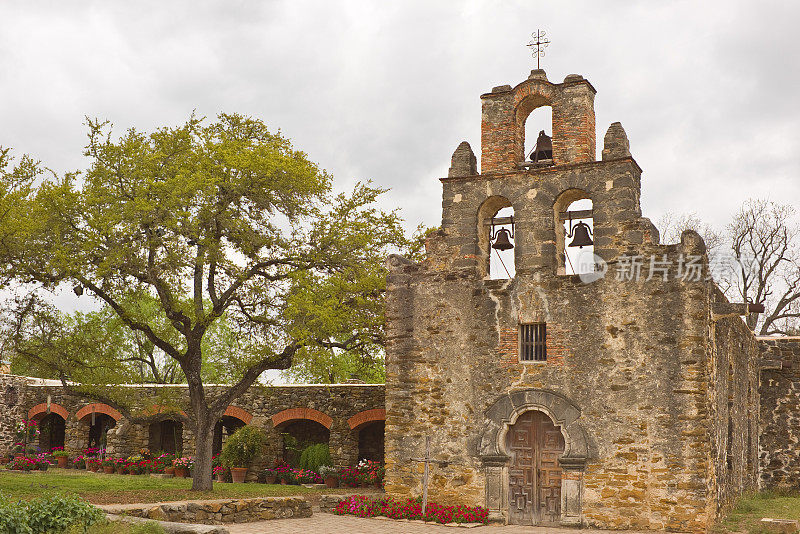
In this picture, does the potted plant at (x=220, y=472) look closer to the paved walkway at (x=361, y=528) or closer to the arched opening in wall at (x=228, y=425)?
the arched opening in wall at (x=228, y=425)

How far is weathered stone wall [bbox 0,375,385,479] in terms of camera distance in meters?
19.7

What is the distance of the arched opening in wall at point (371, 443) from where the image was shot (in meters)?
21.1

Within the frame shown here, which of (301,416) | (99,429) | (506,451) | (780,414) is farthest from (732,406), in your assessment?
(99,429)

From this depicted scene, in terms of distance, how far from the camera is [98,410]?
2353 cm

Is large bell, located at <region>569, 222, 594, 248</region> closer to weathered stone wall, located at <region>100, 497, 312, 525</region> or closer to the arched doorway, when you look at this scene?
weathered stone wall, located at <region>100, 497, 312, 525</region>

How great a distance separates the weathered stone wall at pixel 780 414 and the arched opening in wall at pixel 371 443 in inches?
374

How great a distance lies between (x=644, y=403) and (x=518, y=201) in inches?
161

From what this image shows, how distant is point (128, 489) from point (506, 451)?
818 centimetres

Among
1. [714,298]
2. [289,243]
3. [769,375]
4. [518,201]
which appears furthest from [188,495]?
[769,375]

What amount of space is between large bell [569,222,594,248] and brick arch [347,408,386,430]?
7585mm

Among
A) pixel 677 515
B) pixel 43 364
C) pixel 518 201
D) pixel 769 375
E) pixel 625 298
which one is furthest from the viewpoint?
pixel 769 375

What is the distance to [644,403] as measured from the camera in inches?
502

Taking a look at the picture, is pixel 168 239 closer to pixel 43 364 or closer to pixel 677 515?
pixel 43 364

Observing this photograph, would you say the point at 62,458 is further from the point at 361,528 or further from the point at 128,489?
the point at 361,528
